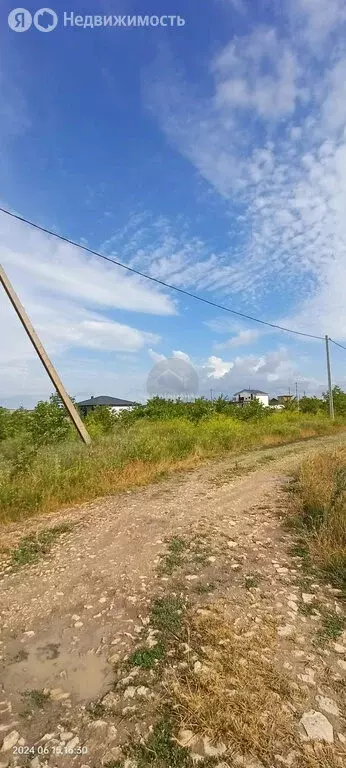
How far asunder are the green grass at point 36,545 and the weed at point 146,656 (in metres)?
2.01

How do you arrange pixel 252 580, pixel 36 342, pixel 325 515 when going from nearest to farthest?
pixel 252 580
pixel 325 515
pixel 36 342

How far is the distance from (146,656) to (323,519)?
3.18 m

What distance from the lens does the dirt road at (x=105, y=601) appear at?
210 cm

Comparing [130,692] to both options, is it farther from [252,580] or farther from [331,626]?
[252,580]

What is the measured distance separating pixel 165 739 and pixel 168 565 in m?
2.02

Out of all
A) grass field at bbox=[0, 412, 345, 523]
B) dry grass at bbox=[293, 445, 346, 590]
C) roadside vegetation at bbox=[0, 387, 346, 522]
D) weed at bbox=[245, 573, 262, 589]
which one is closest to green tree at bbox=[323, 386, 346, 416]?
roadside vegetation at bbox=[0, 387, 346, 522]

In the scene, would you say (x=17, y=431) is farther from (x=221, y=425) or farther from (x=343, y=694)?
(x=343, y=694)

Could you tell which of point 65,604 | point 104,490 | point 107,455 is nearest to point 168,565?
point 65,604

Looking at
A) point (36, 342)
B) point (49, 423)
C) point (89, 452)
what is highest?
point (36, 342)

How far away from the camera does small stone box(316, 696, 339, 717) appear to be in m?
2.14

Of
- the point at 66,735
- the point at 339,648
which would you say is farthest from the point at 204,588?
the point at 66,735

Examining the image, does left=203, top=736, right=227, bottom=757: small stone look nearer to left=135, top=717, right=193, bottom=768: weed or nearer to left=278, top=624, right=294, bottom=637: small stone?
left=135, top=717, right=193, bottom=768: weed

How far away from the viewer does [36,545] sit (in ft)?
15.2

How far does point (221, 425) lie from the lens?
18734 millimetres
